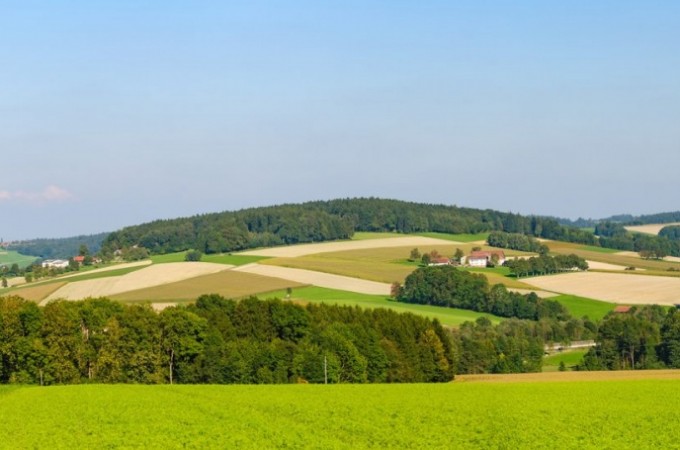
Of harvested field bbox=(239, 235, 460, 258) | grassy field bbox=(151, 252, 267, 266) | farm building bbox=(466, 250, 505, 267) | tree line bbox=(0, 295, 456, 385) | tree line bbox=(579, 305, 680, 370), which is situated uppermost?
harvested field bbox=(239, 235, 460, 258)

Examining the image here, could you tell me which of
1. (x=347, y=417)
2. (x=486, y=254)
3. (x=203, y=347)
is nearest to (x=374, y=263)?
(x=486, y=254)

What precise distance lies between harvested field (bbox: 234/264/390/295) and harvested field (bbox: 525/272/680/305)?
22.5 meters

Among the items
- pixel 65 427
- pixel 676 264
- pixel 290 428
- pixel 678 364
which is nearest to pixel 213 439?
pixel 290 428

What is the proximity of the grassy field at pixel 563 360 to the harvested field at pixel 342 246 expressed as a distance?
262 feet

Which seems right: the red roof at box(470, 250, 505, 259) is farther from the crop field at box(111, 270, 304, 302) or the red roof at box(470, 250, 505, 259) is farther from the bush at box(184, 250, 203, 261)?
the bush at box(184, 250, 203, 261)

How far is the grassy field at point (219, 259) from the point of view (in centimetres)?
16088

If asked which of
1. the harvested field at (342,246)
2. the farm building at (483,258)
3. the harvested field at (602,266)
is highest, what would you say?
Result: the harvested field at (342,246)

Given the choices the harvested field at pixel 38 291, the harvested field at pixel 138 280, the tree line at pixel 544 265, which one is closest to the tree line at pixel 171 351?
the harvested field at pixel 38 291

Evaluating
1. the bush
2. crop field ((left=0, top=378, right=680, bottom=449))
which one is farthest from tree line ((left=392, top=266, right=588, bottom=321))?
crop field ((left=0, top=378, right=680, bottom=449))

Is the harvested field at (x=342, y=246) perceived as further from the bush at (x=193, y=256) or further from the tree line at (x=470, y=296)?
the tree line at (x=470, y=296)

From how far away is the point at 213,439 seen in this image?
35.8 metres

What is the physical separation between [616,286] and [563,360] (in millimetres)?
43780

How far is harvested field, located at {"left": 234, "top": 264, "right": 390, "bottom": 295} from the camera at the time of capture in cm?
13312

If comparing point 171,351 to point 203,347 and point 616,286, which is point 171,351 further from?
point 616,286
